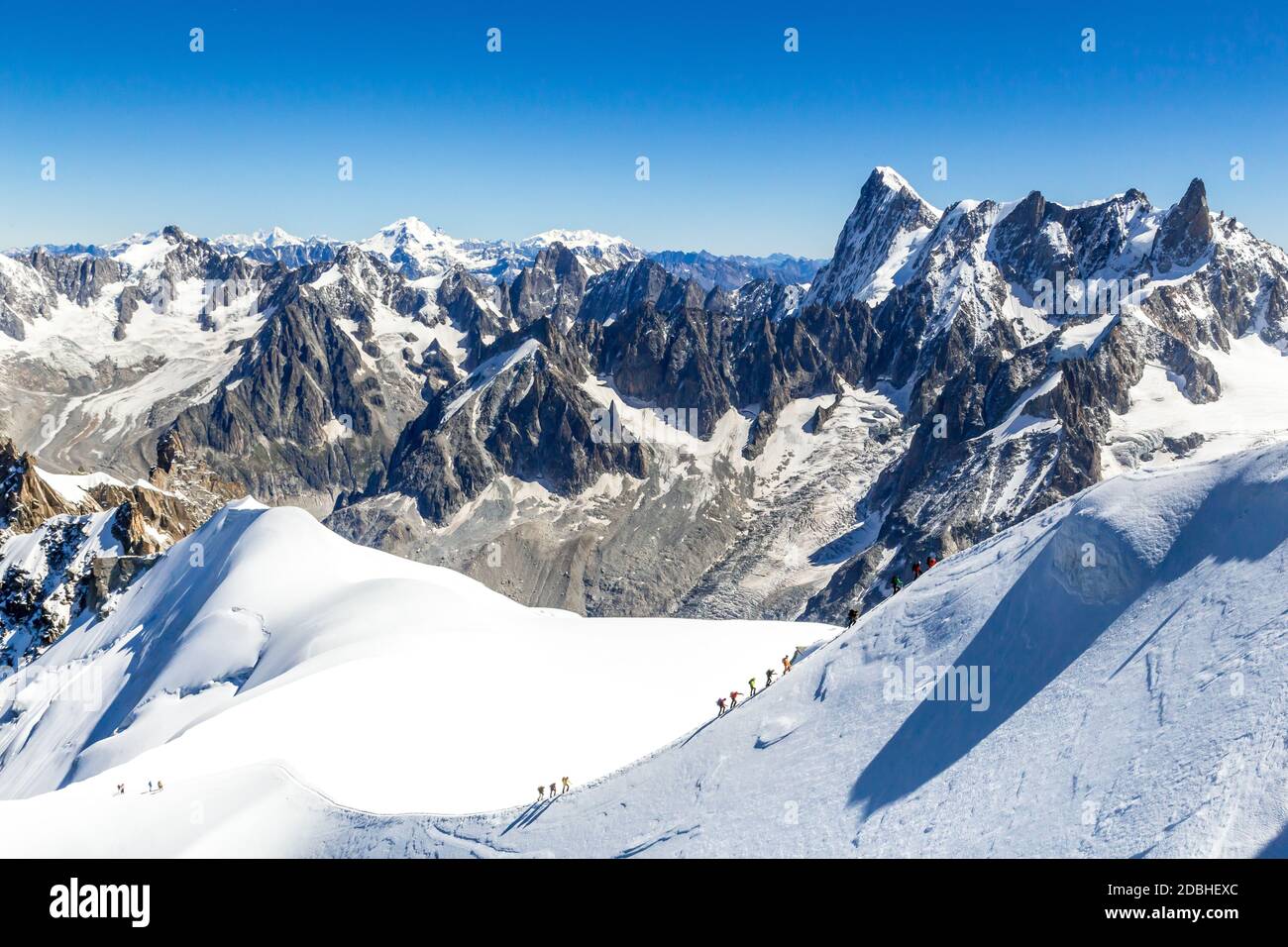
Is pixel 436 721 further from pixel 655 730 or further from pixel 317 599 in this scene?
pixel 317 599

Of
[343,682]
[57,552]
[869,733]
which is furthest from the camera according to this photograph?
[57,552]

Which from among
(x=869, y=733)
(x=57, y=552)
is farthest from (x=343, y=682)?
(x=57, y=552)

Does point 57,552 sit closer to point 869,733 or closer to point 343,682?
point 343,682

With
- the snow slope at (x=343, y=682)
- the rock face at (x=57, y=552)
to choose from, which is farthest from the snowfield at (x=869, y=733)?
the rock face at (x=57, y=552)

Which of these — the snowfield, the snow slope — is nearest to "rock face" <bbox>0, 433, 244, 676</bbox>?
the snow slope

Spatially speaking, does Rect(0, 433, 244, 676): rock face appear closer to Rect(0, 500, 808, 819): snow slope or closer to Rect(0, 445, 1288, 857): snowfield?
Rect(0, 500, 808, 819): snow slope

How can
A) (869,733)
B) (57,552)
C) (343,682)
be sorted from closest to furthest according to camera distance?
1. (869,733)
2. (343,682)
3. (57,552)

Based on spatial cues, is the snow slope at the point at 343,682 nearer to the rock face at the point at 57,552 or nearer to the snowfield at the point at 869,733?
the snowfield at the point at 869,733
